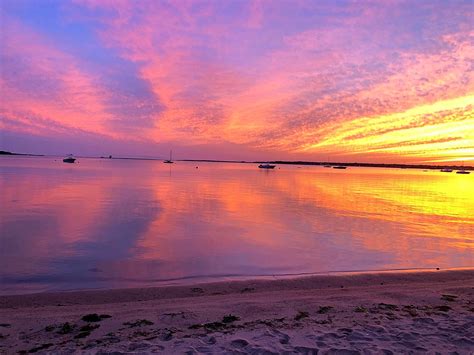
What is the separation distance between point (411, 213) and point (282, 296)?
2000 cm

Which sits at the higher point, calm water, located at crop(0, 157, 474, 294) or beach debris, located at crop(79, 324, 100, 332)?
beach debris, located at crop(79, 324, 100, 332)

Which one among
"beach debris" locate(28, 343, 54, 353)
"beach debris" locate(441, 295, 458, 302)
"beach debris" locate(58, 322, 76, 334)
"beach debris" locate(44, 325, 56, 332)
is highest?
"beach debris" locate(441, 295, 458, 302)

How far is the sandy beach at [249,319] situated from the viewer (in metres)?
5.61

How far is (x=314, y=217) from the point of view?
2314cm

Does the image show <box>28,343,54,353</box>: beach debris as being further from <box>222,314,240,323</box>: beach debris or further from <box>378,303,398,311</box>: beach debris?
<box>378,303,398,311</box>: beach debris

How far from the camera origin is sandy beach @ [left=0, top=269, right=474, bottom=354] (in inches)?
221

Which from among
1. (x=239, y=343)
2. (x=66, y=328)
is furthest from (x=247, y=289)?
(x=66, y=328)

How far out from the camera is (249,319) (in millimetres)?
6914

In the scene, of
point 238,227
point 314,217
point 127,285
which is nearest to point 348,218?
point 314,217

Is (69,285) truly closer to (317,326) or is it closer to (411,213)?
(317,326)

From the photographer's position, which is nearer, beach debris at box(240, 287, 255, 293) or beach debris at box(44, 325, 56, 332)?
beach debris at box(44, 325, 56, 332)

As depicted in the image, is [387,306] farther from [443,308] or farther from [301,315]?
[301,315]

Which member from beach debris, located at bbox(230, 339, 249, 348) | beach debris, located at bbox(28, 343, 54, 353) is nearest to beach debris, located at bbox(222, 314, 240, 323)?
beach debris, located at bbox(230, 339, 249, 348)

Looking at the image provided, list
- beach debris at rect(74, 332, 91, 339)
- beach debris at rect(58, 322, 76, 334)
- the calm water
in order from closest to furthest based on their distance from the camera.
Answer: beach debris at rect(74, 332, 91, 339), beach debris at rect(58, 322, 76, 334), the calm water
